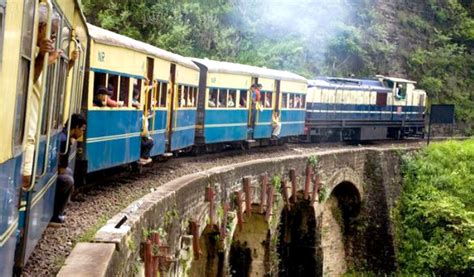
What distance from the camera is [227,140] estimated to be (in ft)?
60.4

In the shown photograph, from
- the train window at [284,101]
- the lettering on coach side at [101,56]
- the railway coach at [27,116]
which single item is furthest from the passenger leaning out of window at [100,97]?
the train window at [284,101]

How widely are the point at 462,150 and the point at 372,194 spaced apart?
163 inches

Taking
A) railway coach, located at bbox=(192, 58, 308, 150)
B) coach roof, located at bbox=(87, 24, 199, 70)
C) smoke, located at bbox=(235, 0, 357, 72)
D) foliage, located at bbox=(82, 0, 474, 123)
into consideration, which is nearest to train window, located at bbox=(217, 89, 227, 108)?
railway coach, located at bbox=(192, 58, 308, 150)

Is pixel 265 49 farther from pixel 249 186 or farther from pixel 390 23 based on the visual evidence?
pixel 249 186

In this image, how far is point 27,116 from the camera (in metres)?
3.86

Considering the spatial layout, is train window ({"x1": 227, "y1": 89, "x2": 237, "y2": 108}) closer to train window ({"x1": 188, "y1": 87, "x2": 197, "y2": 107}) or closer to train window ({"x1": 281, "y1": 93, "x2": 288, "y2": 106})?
train window ({"x1": 188, "y1": 87, "x2": 197, "y2": 107})

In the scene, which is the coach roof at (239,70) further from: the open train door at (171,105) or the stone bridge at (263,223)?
the open train door at (171,105)

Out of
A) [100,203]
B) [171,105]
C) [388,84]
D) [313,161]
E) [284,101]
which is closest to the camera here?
[100,203]

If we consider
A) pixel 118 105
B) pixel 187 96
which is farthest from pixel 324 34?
pixel 118 105

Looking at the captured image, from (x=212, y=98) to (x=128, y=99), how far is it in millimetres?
6670

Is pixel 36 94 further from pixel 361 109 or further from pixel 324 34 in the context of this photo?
pixel 324 34

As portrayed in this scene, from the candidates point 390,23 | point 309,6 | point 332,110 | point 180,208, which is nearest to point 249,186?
point 180,208

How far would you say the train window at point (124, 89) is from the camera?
34.8 ft

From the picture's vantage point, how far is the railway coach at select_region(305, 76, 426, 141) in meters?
26.7
